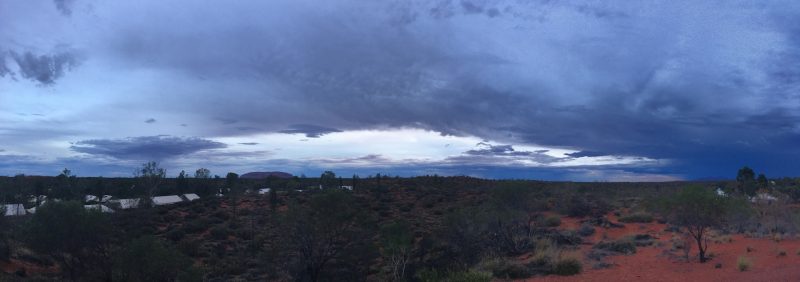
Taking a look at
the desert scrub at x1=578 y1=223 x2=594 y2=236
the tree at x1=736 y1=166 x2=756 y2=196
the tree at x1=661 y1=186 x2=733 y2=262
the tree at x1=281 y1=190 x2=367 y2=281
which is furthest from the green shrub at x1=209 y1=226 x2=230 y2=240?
the tree at x1=736 y1=166 x2=756 y2=196

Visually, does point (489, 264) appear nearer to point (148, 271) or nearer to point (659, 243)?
point (659, 243)

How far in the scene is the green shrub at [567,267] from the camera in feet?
67.2

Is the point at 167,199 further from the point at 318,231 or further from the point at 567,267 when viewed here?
the point at 567,267

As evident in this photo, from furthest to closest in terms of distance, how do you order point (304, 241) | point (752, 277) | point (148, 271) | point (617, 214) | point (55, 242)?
point (617, 214) → point (304, 241) → point (55, 242) → point (148, 271) → point (752, 277)

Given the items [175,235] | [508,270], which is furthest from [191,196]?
[508,270]

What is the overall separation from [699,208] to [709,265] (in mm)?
2422

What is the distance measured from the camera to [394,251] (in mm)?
24719

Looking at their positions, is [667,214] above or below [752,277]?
above

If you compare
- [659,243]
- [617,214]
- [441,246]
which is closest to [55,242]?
[441,246]

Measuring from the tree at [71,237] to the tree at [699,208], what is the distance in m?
24.3

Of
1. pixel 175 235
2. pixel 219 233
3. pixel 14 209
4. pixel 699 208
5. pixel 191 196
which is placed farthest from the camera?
pixel 191 196

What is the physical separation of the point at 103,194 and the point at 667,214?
5964 cm

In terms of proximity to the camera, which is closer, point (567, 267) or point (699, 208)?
point (567, 267)

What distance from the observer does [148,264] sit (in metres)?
19.1
